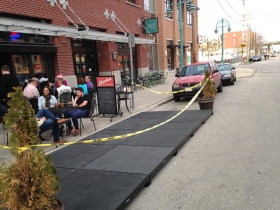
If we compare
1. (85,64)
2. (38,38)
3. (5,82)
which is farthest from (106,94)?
(85,64)

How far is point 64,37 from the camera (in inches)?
516

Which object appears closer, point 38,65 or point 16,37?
point 16,37

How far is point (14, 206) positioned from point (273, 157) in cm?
441

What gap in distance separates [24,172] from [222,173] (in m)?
3.13

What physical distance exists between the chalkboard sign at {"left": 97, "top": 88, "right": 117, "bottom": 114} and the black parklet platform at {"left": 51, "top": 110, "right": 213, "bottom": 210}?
1.43m

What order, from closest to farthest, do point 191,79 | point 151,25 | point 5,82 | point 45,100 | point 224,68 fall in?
point 45,100, point 5,82, point 191,79, point 224,68, point 151,25

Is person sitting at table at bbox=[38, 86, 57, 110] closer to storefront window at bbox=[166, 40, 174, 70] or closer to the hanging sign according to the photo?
the hanging sign

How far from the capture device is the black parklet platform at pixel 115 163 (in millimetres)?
3578

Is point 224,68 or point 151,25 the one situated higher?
point 151,25

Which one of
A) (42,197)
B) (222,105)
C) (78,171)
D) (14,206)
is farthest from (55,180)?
(222,105)

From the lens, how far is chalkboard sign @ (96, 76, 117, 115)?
873 centimetres

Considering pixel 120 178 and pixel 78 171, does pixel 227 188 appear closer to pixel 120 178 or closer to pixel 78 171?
pixel 120 178

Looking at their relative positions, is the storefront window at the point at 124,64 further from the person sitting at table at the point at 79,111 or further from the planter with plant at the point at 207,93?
the person sitting at table at the point at 79,111

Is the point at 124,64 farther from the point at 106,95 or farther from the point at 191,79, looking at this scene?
the point at 106,95
